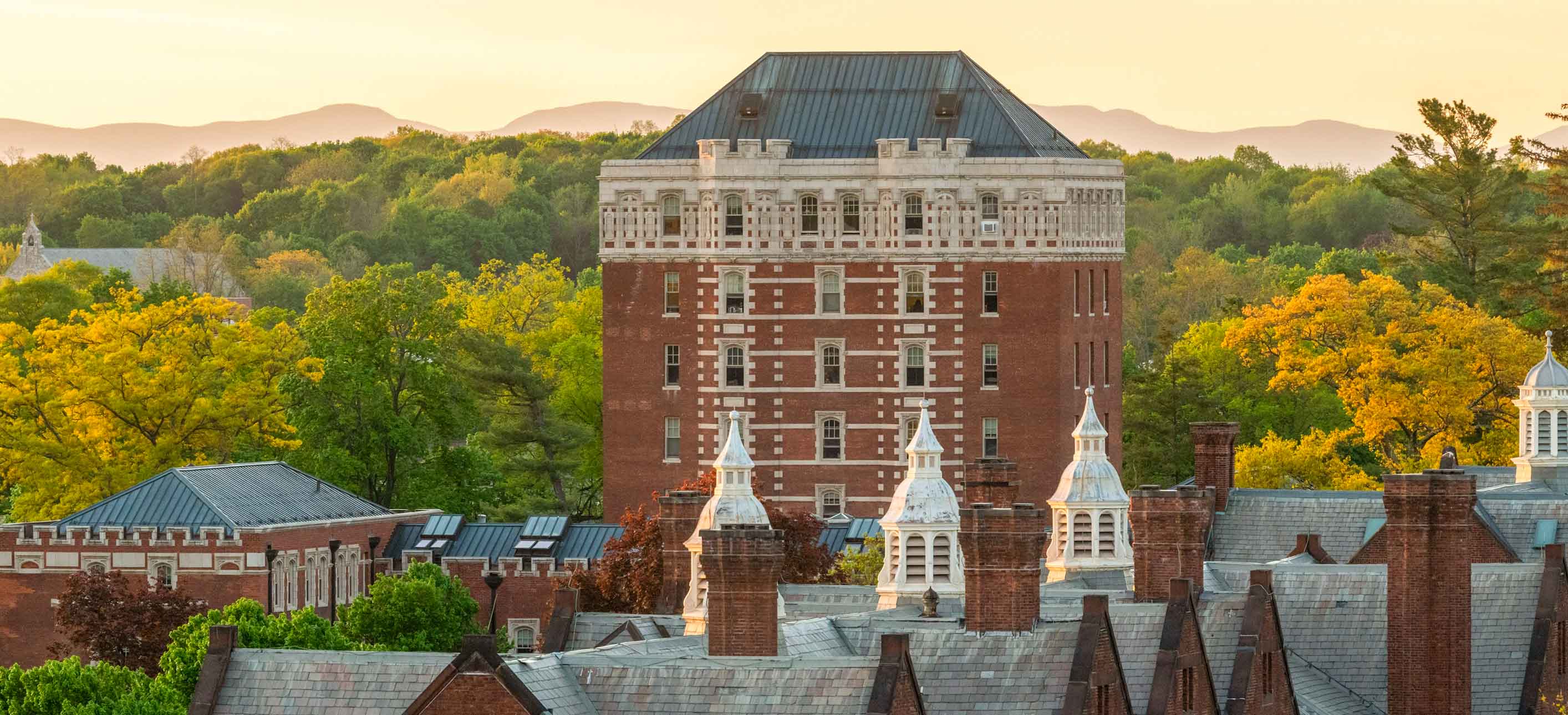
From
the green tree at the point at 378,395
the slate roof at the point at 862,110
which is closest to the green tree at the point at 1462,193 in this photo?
the slate roof at the point at 862,110

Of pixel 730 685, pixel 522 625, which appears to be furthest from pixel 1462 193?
pixel 730 685

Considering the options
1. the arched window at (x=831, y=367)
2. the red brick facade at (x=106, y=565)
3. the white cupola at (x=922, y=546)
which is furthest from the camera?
the arched window at (x=831, y=367)

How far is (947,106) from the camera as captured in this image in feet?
382

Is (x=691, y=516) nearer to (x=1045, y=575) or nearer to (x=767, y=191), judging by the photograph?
(x=1045, y=575)

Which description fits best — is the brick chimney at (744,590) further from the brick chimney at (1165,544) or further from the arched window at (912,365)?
the arched window at (912,365)

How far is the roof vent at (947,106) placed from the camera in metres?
116

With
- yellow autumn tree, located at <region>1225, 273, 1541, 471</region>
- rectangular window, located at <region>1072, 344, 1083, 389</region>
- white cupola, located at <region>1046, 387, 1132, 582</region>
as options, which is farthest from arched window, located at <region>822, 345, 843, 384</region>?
white cupola, located at <region>1046, 387, 1132, 582</region>

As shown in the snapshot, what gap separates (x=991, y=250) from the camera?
11375 cm

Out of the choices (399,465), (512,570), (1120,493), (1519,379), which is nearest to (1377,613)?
(1120,493)

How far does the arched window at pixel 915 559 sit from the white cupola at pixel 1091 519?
249 inches

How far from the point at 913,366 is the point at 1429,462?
1831cm

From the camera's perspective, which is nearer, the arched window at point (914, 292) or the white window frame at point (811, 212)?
the white window frame at point (811, 212)

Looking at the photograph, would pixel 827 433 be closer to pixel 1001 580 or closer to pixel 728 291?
pixel 728 291

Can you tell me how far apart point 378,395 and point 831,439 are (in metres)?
14.8
